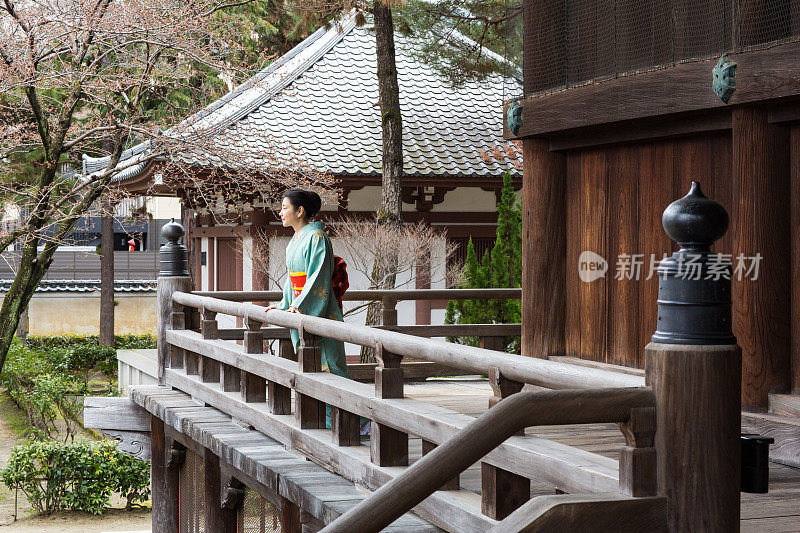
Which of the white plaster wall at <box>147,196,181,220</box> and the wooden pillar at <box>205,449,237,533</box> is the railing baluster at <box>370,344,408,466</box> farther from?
the white plaster wall at <box>147,196,181,220</box>

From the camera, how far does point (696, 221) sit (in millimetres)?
2596

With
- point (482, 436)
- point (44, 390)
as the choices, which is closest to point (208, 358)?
point (482, 436)

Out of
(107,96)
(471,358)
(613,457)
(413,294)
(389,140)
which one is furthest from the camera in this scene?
(389,140)

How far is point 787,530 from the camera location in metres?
3.50

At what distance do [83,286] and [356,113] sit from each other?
11.8m

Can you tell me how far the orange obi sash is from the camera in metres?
5.95

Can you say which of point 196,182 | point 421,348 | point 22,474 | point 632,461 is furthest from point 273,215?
point 632,461

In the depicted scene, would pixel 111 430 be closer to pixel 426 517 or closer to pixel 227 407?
pixel 227 407

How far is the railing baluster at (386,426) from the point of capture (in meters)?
4.36

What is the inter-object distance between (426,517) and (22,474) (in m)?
10.9

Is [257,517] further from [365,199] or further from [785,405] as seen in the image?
[365,199]

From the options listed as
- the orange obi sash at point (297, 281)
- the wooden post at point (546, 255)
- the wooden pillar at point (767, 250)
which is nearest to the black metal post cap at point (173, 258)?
the orange obi sash at point (297, 281)

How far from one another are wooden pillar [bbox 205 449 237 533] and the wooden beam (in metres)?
3.13

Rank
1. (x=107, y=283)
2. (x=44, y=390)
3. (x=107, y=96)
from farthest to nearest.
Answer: (x=107, y=283)
(x=44, y=390)
(x=107, y=96)
